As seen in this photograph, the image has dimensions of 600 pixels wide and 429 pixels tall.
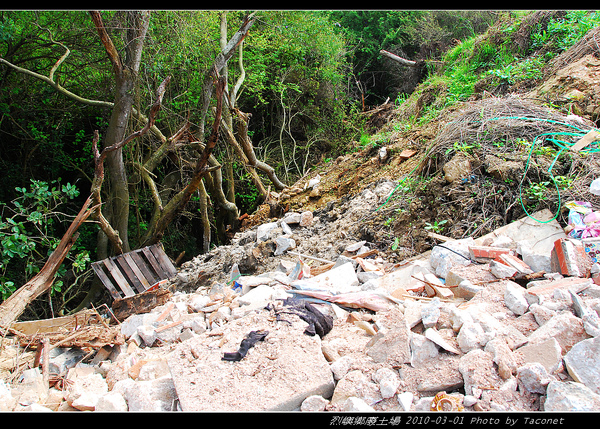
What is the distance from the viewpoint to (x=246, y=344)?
2.22 metres

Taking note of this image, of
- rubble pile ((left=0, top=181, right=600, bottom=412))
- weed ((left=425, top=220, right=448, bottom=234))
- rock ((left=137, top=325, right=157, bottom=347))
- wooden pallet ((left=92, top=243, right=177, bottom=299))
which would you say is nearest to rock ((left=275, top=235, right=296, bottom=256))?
rubble pile ((left=0, top=181, right=600, bottom=412))

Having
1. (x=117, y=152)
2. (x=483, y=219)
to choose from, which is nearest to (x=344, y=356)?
(x=483, y=219)

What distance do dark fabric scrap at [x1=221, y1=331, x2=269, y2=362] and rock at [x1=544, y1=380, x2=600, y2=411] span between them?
1.45 m

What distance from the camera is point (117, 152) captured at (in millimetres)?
5617

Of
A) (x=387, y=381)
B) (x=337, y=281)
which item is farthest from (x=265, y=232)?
(x=387, y=381)

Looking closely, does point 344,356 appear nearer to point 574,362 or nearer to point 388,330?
point 388,330

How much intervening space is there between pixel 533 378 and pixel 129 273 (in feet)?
15.4

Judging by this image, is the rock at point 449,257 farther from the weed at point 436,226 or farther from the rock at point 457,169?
the rock at point 457,169

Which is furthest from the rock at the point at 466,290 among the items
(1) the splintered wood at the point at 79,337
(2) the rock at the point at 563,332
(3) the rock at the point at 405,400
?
(1) the splintered wood at the point at 79,337

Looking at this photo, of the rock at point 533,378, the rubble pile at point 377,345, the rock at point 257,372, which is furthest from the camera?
the rock at point 257,372

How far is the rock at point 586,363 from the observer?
1.67m

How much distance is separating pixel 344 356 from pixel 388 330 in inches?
11.3

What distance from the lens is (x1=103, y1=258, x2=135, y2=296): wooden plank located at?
4.78 meters

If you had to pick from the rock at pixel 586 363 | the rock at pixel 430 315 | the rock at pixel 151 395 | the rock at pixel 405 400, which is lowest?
the rock at pixel 586 363
